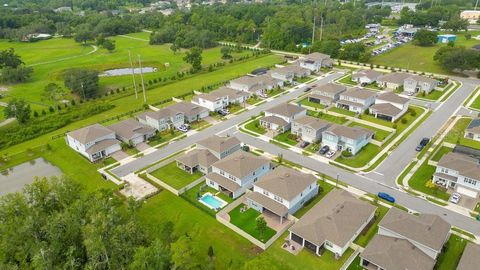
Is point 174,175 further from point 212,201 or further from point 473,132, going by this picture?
point 473,132

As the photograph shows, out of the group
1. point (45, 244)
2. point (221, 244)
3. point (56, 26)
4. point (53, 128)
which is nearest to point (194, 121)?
point (53, 128)

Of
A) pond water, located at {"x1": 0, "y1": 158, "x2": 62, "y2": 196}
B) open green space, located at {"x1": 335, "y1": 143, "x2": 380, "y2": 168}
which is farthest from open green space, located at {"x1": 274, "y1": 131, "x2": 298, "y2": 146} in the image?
pond water, located at {"x1": 0, "y1": 158, "x2": 62, "y2": 196}

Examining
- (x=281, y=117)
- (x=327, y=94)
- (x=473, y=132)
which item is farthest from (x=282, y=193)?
(x=327, y=94)

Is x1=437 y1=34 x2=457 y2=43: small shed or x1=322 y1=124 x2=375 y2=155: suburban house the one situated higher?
x1=437 y1=34 x2=457 y2=43: small shed

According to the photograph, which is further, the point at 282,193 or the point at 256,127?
the point at 256,127

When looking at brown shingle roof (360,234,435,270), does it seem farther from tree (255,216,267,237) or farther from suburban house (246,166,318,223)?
tree (255,216,267,237)
